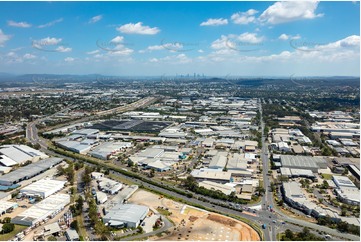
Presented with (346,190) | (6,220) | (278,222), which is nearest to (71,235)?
(6,220)

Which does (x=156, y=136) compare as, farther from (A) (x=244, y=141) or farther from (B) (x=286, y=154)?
(B) (x=286, y=154)

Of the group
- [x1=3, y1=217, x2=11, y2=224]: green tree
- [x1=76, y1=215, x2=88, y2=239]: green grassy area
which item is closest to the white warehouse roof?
[x1=76, y1=215, x2=88, y2=239]: green grassy area

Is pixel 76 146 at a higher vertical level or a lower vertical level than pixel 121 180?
higher

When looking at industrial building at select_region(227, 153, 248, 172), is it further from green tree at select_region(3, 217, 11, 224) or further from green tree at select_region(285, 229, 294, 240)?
green tree at select_region(3, 217, 11, 224)

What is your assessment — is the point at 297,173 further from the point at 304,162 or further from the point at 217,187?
the point at 217,187

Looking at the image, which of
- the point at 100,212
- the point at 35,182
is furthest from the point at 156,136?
the point at 100,212
